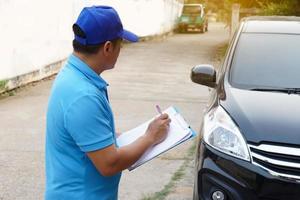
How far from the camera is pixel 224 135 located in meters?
3.76

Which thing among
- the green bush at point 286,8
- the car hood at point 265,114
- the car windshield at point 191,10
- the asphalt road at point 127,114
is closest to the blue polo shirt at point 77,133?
the car hood at point 265,114

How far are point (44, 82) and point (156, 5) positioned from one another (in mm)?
14799

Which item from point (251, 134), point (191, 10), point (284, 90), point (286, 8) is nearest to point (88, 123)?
point (251, 134)

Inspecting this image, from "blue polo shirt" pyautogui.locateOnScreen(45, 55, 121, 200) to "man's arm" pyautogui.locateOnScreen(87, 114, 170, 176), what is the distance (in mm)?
41

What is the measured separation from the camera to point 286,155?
3.50 meters

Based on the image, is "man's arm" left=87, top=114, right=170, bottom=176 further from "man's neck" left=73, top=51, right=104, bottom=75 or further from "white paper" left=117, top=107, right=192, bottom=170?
"man's neck" left=73, top=51, right=104, bottom=75

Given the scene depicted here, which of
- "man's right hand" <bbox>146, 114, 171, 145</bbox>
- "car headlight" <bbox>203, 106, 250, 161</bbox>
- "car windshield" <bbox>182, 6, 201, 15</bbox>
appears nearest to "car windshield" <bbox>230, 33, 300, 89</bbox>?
"car headlight" <bbox>203, 106, 250, 161</bbox>

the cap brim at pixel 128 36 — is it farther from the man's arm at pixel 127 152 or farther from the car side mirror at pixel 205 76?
the car side mirror at pixel 205 76

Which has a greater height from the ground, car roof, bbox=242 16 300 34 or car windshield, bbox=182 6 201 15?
car roof, bbox=242 16 300 34

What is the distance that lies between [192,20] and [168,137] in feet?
96.5

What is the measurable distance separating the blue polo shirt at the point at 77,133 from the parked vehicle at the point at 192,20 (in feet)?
96.6

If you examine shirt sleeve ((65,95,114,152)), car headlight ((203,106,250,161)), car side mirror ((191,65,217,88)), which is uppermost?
shirt sleeve ((65,95,114,152))

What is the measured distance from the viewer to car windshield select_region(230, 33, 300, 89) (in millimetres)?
4559

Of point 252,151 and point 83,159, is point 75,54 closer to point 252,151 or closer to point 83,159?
point 83,159
